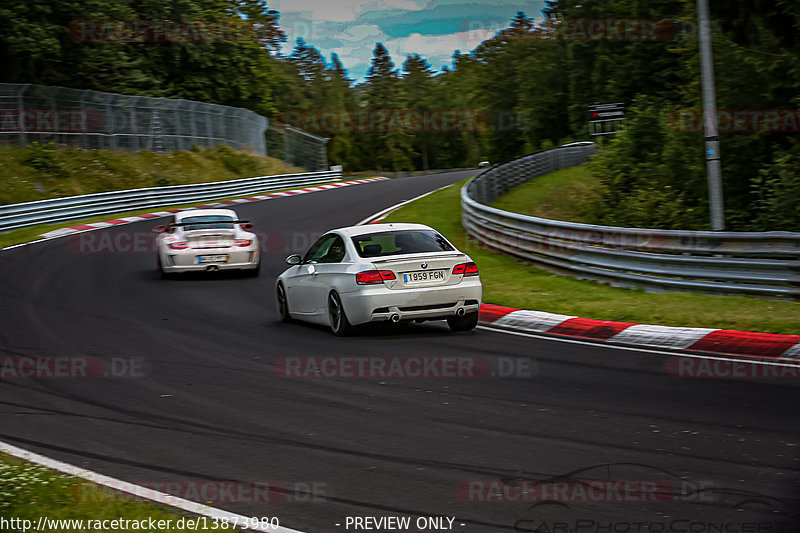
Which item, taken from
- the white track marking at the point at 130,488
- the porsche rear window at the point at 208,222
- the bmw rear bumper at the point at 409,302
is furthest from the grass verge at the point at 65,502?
the porsche rear window at the point at 208,222

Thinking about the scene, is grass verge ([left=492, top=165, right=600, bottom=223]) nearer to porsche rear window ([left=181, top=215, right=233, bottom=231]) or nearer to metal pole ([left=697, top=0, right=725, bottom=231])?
metal pole ([left=697, top=0, right=725, bottom=231])

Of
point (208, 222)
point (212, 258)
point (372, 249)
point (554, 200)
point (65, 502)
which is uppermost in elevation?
point (372, 249)

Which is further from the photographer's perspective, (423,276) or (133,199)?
(133,199)

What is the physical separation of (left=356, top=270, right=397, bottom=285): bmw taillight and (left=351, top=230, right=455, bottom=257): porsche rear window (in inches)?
15.1

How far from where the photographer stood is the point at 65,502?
544cm

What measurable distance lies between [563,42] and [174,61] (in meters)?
29.5

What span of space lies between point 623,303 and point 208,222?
29.4 ft

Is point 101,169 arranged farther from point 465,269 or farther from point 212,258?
point 465,269

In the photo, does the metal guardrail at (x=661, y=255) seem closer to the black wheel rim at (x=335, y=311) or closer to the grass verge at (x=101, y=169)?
the black wheel rim at (x=335, y=311)

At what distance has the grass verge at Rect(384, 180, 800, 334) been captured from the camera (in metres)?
11.2

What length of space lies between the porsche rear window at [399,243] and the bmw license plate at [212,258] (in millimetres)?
6720

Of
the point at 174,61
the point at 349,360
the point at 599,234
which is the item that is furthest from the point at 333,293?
the point at 174,61

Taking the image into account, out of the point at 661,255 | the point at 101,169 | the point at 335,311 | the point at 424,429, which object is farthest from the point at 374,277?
the point at 101,169

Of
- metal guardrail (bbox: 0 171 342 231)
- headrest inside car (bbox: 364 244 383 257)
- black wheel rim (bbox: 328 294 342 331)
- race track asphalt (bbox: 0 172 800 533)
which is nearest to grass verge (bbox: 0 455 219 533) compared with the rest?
race track asphalt (bbox: 0 172 800 533)
